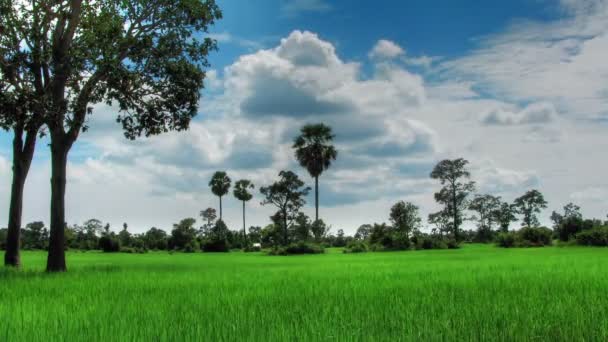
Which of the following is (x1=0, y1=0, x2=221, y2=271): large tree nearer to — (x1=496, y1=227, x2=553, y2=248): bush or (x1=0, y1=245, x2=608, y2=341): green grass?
(x1=0, y1=245, x2=608, y2=341): green grass

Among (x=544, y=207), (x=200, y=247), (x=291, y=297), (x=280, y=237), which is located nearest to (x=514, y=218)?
(x=544, y=207)

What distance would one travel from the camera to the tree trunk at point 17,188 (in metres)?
24.6

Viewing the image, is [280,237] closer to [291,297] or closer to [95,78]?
[95,78]

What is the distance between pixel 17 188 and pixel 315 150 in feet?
202

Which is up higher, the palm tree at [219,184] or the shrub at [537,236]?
the palm tree at [219,184]

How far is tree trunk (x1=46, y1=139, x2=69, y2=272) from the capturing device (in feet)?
71.6

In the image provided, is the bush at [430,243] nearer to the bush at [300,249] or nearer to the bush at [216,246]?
the bush at [300,249]

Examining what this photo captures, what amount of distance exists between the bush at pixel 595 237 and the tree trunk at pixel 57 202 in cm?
5944

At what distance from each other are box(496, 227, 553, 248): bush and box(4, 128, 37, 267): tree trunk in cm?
6113

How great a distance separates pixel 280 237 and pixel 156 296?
318 ft

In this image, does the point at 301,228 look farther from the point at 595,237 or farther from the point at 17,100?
the point at 17,100

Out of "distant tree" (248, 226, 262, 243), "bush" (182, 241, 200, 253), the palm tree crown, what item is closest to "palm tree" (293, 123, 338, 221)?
the palm tree crown

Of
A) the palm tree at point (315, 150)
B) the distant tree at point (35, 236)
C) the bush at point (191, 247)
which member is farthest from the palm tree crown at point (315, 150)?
the distant tree at point (35, 236)

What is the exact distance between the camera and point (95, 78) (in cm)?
2225
